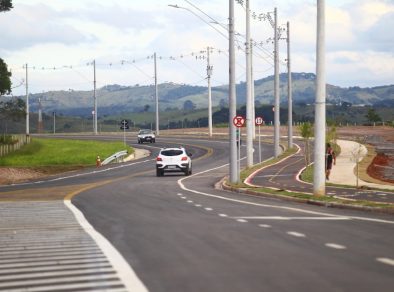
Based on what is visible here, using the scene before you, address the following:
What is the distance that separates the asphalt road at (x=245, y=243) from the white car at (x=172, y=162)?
19230mm

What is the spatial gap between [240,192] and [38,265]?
746 inches

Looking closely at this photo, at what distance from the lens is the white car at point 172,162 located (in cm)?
4334

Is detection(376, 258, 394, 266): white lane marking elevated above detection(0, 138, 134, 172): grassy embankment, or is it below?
above

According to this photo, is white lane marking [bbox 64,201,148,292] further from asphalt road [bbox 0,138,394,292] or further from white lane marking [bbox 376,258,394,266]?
white lane marking [bbox 376,258,394,266]

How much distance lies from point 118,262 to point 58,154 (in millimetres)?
62484

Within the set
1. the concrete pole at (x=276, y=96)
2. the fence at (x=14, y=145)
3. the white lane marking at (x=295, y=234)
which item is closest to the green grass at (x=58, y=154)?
the fence at (x=14, y=145)

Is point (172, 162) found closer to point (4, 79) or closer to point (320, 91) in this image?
point (320, 91)

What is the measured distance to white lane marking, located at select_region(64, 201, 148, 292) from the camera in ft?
28.7

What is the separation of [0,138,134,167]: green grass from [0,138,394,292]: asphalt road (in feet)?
134

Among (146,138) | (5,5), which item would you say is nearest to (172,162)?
(5,5)

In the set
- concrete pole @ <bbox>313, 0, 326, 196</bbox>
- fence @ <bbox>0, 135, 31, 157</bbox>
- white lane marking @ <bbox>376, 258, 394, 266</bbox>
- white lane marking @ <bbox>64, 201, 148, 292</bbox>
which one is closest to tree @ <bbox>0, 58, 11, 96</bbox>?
fence @ <bbox>0, 135, 31, 157</bbox>

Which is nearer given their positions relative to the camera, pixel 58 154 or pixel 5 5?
pixel 5 5

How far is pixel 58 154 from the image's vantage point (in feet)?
236

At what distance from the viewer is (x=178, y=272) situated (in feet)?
31.4
